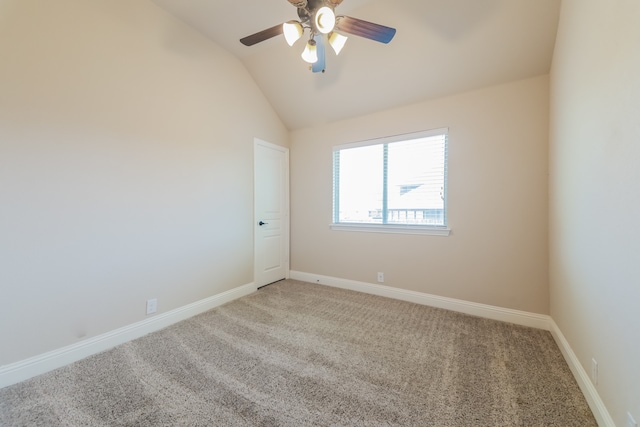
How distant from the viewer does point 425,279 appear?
296 centimetres

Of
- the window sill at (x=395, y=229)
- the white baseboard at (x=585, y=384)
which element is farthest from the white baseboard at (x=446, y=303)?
the window sill at (x=395, y=229)

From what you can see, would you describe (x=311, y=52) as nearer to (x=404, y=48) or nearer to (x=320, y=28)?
(x=320, y=28)

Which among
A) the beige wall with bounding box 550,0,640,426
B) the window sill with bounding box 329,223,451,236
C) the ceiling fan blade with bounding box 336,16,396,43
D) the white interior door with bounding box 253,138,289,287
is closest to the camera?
the beige wall with bounding box 550,0,640,426

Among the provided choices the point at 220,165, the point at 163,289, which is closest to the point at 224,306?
the point at 163,289

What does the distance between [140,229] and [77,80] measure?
1.26 metres

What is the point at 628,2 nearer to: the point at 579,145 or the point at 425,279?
the point at 579,145

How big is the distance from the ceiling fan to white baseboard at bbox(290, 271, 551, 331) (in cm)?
272

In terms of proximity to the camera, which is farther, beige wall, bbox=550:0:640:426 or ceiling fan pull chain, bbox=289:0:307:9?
ceiling fan pull chain, bbox=289:0:307:9

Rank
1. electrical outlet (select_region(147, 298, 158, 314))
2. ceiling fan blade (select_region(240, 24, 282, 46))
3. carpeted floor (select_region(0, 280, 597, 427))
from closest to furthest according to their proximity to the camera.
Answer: carpeted floor (select_region(0, 280, 597, 427)) → ceiling fan blade (select_region(240, 24, 282, 46)) → electrical outlet (select_region(147, 298, 158, 314))

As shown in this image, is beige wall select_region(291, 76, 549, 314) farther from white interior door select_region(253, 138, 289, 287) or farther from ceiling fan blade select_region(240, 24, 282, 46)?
ceiling fan blade select_region(240, 24, 282, 46)

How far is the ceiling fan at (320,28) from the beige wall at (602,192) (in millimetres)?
1169

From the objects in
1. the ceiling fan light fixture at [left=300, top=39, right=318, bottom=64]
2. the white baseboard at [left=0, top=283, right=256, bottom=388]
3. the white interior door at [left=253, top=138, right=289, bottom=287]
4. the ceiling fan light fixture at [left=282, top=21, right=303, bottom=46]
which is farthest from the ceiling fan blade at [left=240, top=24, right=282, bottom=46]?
the white baseboard at [left=0, top=283, right=256, bottom=388]

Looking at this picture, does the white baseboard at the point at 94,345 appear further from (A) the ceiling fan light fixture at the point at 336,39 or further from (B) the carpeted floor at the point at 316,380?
(A) the ceiling fan light fixture at the point at 336,39

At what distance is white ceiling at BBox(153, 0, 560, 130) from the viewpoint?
2109 mm
